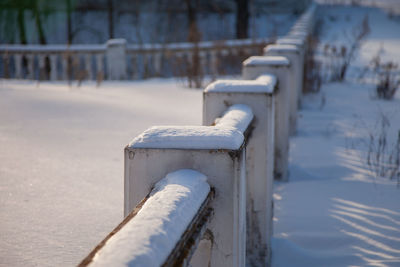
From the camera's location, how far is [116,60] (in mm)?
9242

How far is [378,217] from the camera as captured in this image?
2938 millimetres

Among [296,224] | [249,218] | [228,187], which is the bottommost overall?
[296,224]

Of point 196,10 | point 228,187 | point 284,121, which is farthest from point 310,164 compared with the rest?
point 196,10

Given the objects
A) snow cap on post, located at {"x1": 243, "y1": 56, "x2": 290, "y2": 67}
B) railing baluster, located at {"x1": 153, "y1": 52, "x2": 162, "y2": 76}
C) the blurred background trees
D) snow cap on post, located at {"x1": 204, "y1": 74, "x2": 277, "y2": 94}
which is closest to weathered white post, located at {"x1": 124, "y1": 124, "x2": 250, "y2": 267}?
snow cap on post, located at {"x1": 204, "y1": 74, "x2": 277, "y2": 94}

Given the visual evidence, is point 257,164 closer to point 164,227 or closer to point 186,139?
point 186,139

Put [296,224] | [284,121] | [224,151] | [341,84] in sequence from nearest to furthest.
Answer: [224,151] → [296,224] → [284,121] → [341,84]

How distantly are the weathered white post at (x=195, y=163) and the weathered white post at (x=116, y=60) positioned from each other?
790 centimetres

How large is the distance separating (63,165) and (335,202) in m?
1.61

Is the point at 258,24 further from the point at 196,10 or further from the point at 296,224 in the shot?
the point at 296,224

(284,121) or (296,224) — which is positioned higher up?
(284,121)

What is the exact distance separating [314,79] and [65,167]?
5084 millimetres

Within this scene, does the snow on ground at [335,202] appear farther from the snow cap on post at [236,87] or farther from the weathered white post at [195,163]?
the weathered white post at [195,163]

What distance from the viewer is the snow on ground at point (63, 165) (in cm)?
213

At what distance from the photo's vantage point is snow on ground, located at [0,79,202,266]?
213 centimetres
